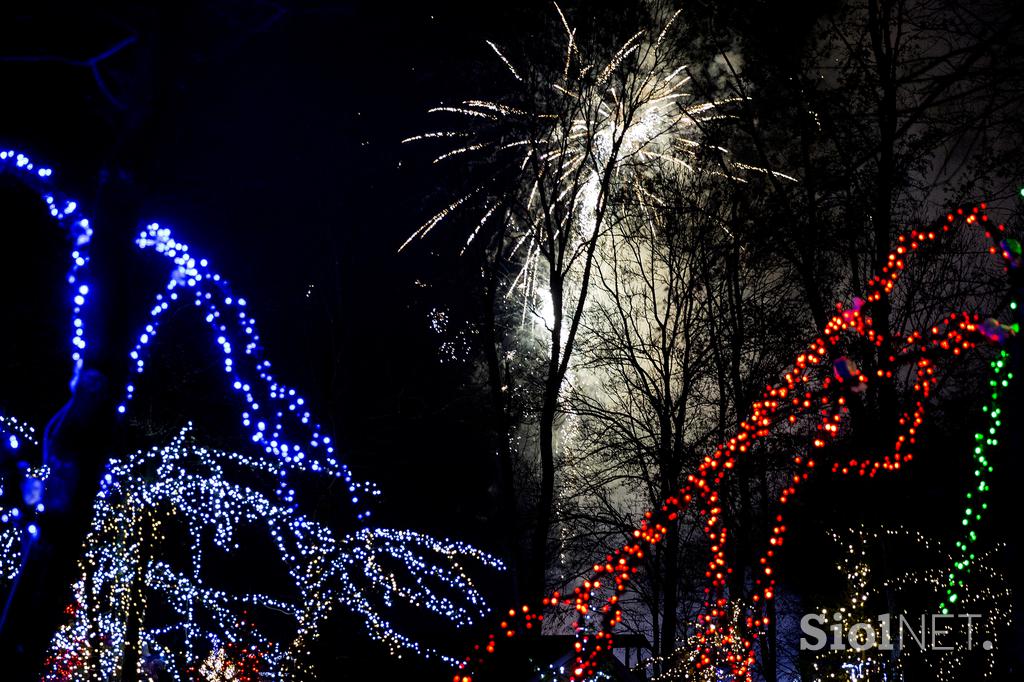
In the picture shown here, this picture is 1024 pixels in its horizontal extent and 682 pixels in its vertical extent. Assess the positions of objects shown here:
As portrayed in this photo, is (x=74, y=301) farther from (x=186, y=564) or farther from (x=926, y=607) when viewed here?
(x=926, y=607)

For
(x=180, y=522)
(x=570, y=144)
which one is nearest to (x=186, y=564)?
(x=180, y=522)

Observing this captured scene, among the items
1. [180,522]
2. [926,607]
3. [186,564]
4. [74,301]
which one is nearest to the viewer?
[74,301]

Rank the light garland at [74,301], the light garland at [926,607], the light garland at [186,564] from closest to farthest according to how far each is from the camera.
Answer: the light garland at [74,301]
the light garland at [186,564]
the light garland at [926,607]

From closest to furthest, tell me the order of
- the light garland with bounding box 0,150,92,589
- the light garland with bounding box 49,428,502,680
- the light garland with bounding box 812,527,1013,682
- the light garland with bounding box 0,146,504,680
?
1. the light garland with bounding box 0,150,92,589
2. the light garland with bounding box 0,146,504,680
3. the light garland with bounding box 49,428,502,680
4. the light garland with bounding box 812,527,1013,682

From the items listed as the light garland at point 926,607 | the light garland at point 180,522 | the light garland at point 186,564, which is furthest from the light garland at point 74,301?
the light garland at point 926,607

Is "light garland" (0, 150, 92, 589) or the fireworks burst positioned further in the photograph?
the fireworks burst

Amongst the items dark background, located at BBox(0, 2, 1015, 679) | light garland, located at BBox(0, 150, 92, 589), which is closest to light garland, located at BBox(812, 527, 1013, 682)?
dark background, located at BBox(0, 2, 1015, 679)

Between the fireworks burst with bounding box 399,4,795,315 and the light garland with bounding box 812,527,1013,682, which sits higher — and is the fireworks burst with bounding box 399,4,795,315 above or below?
above

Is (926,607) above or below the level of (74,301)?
above

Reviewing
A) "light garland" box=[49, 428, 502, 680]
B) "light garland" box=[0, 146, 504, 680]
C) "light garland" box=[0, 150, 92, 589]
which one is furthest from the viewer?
"light garland" box=[49, 428, 502, 680]

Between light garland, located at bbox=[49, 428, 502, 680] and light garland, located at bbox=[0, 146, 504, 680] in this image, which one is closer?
light garland, located at bbox=[0, 146, 504, 680]

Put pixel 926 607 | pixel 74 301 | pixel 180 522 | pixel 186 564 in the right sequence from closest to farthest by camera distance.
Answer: pixel 74 301, pixel 180 522, pixel 186 564, pixel 926 607

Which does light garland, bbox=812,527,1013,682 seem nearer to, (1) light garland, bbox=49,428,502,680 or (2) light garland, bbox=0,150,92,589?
(1) light garland, bbox=49,428,502,680

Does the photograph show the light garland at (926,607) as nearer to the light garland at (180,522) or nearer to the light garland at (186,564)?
the light garland at (180,522)
